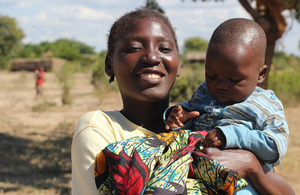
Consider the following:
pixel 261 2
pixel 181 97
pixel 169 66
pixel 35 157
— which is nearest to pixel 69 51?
pixel 181 97

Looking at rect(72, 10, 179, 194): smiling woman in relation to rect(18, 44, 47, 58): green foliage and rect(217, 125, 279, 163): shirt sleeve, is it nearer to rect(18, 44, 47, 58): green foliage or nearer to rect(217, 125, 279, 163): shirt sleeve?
rect(217, 125, 279, 163): shirt sleeve

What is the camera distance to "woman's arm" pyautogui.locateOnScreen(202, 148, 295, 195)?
1.45 meters

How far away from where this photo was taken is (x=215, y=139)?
58.2 inches

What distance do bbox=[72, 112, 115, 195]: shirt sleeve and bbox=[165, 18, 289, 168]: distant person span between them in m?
0.32

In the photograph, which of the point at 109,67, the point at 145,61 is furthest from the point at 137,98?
the point at 109,67

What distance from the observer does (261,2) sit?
5.22 metres

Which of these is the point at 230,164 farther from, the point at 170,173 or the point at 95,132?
the point at 95,132

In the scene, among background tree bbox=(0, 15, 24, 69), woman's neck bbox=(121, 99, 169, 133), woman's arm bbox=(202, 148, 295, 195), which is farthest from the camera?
background tree bbox=(0, 15, 24, 69)

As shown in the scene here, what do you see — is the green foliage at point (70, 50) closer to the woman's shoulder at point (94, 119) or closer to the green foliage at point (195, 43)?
the green foliage at point (195, 43)

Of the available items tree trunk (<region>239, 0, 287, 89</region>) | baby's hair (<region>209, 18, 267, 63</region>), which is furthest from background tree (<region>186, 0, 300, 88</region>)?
baby's hair (<region>209, 18, 267, 63</region>)

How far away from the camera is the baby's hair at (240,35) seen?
1694 mm

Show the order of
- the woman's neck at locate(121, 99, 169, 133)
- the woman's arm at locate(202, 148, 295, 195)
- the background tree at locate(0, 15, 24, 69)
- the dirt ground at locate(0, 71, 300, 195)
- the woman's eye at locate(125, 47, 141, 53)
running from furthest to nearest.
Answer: the background tree at locate(0, 15, 24, 69)
the dirt ground at locate(0, 71, 300, 195)
the woman's neck at locate(121, 99, 169, 133)
the woman's eye at locate(125, 47, 141, 53)
the woman's arm at locate(202, 148, 295, 195)

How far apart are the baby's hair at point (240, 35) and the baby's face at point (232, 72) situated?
29mm

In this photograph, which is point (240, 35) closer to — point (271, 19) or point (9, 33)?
point (271, 19)
